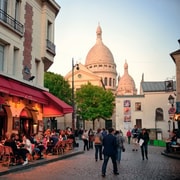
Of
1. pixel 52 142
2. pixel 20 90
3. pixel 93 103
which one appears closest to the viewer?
pixel 20 90

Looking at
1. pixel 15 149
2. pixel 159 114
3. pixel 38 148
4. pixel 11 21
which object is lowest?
pixel 38 148

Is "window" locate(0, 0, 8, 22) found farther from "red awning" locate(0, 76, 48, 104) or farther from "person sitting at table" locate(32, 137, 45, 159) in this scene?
"person sitting at table" locate(32, 137, 45, 159)

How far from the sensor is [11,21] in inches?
722

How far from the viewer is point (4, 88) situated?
15.4m

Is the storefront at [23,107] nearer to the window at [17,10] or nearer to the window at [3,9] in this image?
the window at [3,9]

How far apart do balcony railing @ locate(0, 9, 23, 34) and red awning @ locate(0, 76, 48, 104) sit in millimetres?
3364

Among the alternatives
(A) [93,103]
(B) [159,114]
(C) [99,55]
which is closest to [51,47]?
(B) [159,114]

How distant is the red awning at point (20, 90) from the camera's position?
1568 cm

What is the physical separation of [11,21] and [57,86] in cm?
3944

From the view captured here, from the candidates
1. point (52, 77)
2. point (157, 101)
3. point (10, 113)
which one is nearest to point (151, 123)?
point (157, 101)

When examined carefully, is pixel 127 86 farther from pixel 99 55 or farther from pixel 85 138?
pixel 85 138

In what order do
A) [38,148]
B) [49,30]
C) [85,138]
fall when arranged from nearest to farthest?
1. [38,148]
2. [49,30]
3. [85,138]

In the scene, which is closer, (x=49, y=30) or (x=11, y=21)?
(x=11, y=21)

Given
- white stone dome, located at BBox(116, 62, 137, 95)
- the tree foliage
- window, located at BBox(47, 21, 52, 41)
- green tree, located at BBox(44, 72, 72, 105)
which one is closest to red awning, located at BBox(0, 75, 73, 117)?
window, located at BBox(47, 21, 52, 41)
